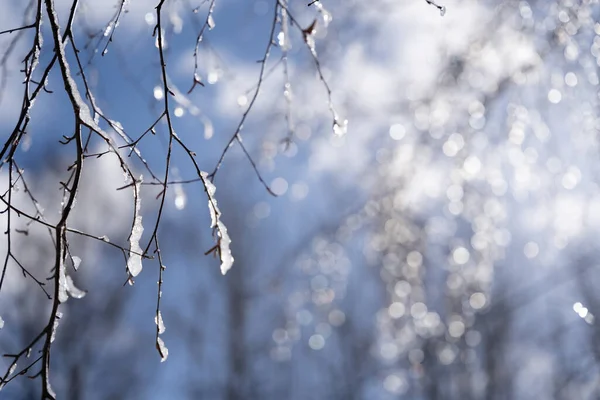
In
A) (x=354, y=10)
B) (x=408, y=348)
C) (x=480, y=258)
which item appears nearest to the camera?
(x=354, y=10)

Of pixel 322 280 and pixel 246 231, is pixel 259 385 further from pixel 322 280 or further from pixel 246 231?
pixel 322 280

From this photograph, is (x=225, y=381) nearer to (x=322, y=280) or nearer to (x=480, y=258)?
(x=322, y=280)

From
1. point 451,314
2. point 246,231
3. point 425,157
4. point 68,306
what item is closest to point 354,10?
point 425,157

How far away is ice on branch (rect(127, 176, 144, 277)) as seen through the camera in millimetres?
1245

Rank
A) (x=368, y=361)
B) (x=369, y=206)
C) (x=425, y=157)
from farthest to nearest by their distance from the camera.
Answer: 1. (x=368, y=361)
2. (x=369, y=206)
3. (x=425, y=157)

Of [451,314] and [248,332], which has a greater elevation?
[248,332]

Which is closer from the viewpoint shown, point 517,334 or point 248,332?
point 517,334

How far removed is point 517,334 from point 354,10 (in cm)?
571

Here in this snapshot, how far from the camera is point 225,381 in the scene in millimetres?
9148

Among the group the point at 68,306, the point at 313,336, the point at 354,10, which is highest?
the point at 68,306

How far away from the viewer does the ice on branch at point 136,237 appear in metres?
1.25

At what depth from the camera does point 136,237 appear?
1.28 metres

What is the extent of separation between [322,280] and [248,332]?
3510 mm

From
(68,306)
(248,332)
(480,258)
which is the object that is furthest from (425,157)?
(68,306)
